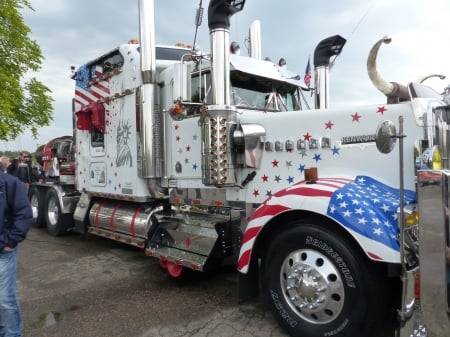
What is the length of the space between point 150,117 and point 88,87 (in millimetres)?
2126

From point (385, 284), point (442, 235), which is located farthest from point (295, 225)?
point (442, 235)

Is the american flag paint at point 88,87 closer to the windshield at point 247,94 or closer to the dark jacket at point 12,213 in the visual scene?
the windshield at point 247,94

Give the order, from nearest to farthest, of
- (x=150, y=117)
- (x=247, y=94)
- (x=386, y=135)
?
(x=386, y=135) → (x=247, y=94) → (x=150, y=117)

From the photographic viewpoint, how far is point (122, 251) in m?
6.40

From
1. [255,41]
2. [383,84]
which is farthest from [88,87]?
[383,84]

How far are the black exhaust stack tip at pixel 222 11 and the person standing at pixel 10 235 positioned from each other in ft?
7.52

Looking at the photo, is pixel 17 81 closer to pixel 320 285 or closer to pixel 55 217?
pixel 55 217

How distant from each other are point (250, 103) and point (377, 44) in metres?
1.74

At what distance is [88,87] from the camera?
251 inches

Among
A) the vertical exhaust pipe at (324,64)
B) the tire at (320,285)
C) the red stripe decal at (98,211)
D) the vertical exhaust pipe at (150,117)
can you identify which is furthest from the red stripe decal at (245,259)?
the red stripe decal at (98,211)

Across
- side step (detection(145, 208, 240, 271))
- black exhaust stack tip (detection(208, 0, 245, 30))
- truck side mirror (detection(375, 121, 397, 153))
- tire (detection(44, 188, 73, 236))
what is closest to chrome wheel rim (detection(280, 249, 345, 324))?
truck side mirror (detection(375, 121, 397, 153))

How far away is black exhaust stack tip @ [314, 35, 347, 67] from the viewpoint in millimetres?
5078

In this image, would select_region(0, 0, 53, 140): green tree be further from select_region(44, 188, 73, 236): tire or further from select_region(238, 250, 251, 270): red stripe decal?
select_region(238, 250, 251, 270): red stripe decal

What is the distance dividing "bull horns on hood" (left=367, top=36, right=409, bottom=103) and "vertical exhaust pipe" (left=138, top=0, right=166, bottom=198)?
2.72 meters
